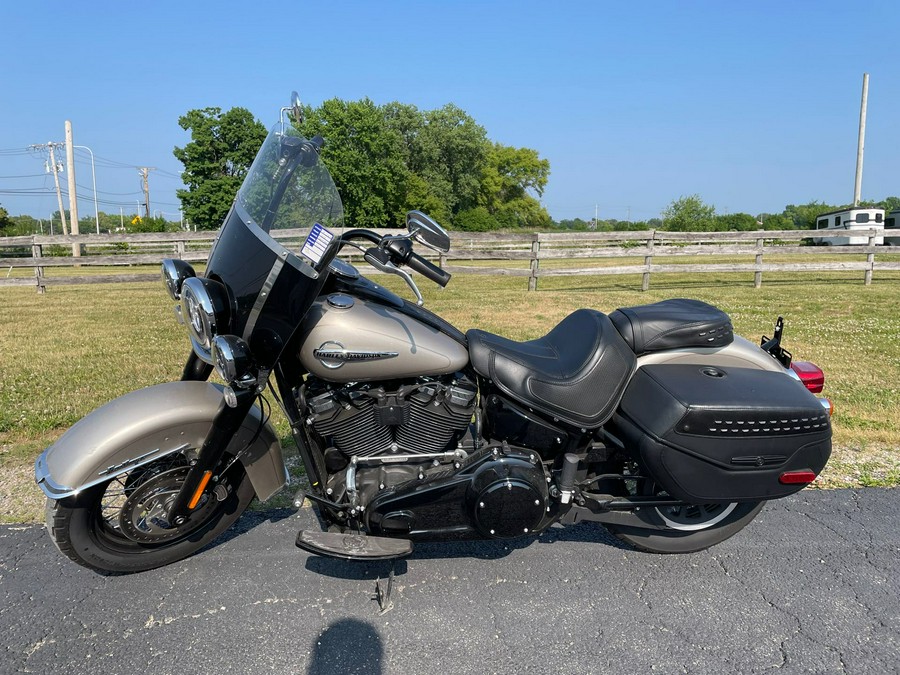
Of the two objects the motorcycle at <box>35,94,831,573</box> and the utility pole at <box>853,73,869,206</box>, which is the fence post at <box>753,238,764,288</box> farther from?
the utility pole at <box>853,73,869,206</box>

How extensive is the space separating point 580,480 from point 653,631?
691 millimetres

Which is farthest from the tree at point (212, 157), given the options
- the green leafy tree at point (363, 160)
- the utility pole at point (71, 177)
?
the utility pole at point (71, 177)

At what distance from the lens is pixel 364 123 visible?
51.3 metres

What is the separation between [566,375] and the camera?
104 inches

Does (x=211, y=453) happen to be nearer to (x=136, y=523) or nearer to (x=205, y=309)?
(x=136, y=523)

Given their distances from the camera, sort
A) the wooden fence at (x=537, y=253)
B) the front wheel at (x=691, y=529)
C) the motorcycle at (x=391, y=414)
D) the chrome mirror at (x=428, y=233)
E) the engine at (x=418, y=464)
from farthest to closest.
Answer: the wooden fence at (x=537, y=253) → the front wheel at (x=691, y=529) → the engine at (x=418, y=464) → the motorcycle at (x=391, y=414) → the chrome mirror at (x=428, y=233)

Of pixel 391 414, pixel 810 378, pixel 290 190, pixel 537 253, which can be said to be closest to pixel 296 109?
pixel 290 190

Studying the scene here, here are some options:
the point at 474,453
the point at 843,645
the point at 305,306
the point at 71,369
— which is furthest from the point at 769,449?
the point at 71,369

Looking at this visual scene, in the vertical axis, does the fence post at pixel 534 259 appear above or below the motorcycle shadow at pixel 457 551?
above

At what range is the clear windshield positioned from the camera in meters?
2.49

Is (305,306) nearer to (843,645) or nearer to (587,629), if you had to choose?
(587,629)

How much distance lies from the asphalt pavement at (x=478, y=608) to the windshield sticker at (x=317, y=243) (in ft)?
5.01

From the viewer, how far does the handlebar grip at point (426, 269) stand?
2.37 m

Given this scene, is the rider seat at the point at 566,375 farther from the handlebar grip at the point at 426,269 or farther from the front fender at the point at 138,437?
the front fender at the point at 138,437
